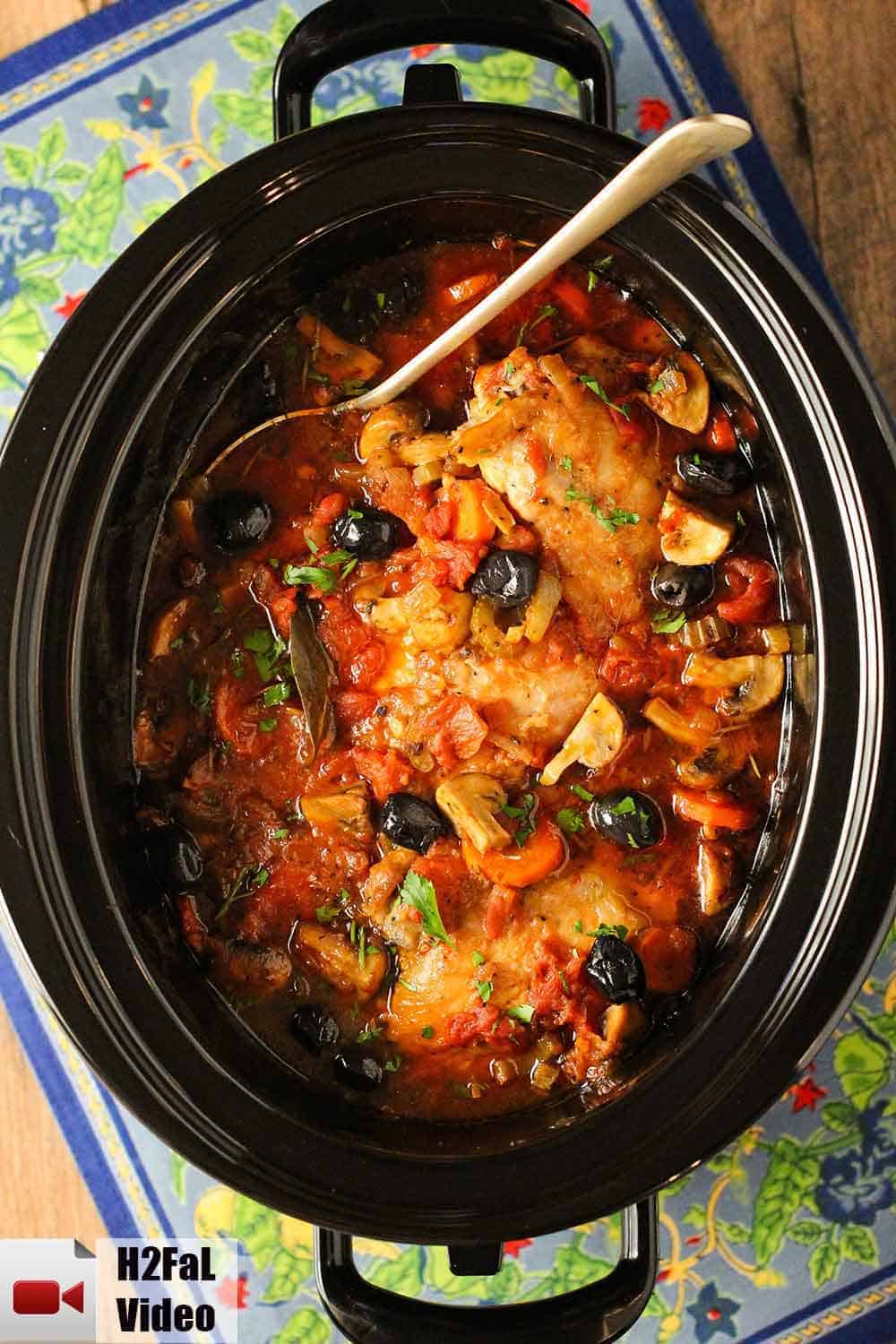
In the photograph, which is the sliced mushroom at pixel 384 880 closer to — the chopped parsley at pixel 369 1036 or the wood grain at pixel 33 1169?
the chopped parsley at pixel 369 1036

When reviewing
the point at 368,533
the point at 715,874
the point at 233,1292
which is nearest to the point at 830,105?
the point at 368,533

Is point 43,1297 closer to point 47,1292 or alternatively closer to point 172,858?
point 47,1292

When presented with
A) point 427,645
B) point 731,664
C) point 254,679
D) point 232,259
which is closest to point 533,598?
point 427,645

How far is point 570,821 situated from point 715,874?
0.88 ft

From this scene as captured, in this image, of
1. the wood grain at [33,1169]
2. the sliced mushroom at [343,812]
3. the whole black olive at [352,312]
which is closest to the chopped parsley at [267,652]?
the sliced mushroom at [343,812]

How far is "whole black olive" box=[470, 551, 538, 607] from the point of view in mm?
2064

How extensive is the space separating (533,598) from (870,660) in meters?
0.56

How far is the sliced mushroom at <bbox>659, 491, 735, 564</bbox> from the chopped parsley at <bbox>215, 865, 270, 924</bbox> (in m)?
0.91

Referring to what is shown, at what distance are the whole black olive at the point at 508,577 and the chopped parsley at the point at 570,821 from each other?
1.26 feet

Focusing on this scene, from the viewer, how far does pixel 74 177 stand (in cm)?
257

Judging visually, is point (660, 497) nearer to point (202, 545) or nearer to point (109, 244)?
point (202, 545)

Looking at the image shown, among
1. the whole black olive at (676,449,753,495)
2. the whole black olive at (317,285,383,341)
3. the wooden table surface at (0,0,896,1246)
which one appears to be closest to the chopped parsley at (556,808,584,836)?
the whole black olive at (676,449,753,495)

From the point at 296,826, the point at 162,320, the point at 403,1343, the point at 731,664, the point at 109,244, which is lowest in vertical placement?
the point at 403,1343

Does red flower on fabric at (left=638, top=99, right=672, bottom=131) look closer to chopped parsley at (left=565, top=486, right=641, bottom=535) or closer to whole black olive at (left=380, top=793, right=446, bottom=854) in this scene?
chopped parsley at (left=565, top=486, right=641, bottom=535)
